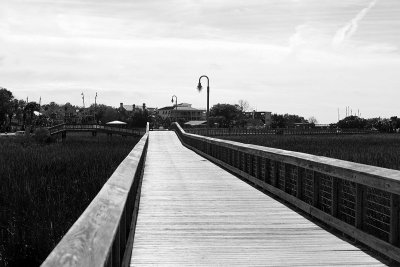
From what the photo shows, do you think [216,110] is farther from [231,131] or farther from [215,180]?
[215,180]

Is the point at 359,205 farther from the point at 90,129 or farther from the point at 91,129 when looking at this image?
the point at 90,129

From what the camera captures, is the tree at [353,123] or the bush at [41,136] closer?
the bush at [41,136]

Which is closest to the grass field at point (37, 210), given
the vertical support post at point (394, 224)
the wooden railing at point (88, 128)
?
the vertical support post at point (394, 224)

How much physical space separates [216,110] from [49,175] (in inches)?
7108

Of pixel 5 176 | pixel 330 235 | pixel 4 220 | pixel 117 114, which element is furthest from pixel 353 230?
pixel 117 114

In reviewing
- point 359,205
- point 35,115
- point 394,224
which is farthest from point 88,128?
point 394,224

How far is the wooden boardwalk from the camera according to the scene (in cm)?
541

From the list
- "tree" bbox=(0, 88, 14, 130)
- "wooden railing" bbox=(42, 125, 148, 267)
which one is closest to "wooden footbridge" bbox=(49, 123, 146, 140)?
"tree" bbox=(0, 88, 14, 130)

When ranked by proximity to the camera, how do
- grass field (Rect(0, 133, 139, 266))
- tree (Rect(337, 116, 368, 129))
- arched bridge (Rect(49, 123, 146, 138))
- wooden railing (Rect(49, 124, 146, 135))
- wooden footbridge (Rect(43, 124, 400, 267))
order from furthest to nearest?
tree (Rect(337, 116, 368, 129)), wooden railing (Rect(49, 124, 146, 135)), arched bridge (Rect(49, 123, 146, 138)), grass field (Rect(0, 133, 139, 266)), wooden footbridge (Rect(43, 124, 400, 267))

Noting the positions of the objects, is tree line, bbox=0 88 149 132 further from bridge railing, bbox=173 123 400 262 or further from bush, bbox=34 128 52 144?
bridge railing, bbox=173 123 400 262

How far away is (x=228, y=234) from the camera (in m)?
6.65

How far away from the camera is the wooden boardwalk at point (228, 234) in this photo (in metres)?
5.41

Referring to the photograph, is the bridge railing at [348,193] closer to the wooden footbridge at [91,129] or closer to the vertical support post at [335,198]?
the vertical support post at [335,198]

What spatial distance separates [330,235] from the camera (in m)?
6.68
